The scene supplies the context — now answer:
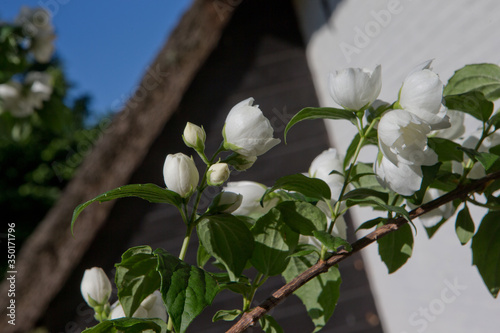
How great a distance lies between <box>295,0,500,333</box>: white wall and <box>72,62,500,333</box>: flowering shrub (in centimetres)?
51

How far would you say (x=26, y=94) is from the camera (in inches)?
39.2

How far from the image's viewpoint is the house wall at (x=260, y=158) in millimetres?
1667

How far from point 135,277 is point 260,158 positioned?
1.42 meters

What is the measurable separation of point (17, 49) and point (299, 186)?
0.74 metres

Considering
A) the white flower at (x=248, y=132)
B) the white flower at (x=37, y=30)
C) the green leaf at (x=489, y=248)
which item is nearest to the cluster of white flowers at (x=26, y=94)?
the white flower at (x=37, y=30)

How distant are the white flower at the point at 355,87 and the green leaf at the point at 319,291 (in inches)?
6.1

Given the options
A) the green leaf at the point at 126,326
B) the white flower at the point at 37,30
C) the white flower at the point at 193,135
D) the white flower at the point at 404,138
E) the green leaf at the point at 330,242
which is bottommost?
the green leaf at the point at 126,326

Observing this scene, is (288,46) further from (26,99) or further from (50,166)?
(50,166)

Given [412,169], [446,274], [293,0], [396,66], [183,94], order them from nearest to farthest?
[412,169] → [446,274] → [396,66] → [183,94] → [293,0]

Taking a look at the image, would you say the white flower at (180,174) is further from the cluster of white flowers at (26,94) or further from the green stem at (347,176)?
the cluster of white flowers at (26,94)

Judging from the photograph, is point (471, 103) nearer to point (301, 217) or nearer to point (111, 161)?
point (301, 217)

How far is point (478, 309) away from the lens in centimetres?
98

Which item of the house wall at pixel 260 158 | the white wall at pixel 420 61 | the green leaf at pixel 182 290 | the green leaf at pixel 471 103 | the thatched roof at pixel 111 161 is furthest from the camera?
the house wall at pixel 260 158

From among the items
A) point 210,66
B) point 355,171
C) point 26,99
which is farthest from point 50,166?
point 355,171
